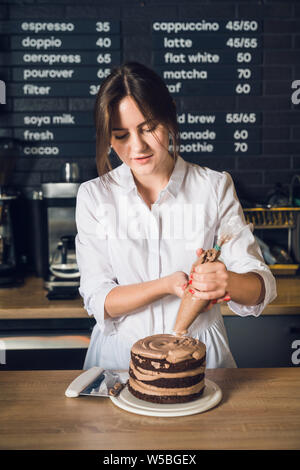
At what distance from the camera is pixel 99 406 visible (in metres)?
1.10

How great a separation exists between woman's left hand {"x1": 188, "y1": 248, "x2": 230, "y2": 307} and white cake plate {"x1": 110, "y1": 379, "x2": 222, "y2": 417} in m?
0.21

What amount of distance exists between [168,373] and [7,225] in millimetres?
1564

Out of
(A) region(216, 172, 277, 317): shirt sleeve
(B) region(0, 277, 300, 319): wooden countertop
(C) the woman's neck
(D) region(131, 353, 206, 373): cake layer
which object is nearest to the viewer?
(D) region(131, 353, 206, 373): cake layer

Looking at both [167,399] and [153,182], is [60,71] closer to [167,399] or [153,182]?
[153,182]

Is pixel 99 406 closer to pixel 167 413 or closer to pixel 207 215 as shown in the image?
pixel 167 413

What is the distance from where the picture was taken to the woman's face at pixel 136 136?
1381mm

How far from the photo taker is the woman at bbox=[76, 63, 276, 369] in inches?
54.4

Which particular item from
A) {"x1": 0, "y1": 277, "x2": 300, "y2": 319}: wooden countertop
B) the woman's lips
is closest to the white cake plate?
the woman's lips

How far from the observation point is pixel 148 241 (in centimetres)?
156

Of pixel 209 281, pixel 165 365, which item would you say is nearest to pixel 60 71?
pixel 209 281

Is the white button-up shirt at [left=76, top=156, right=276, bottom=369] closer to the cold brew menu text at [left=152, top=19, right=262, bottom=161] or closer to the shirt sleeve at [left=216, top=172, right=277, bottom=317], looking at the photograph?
the shirt sleeve at [left=216, top=172, right=277, bottom=317]

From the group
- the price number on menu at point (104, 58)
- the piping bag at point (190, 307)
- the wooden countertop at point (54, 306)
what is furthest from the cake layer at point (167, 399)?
the price number on menu at point (104, 58)

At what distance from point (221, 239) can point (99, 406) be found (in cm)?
62

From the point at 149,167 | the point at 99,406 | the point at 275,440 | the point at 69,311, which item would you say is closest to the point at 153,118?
the point at 149,167
